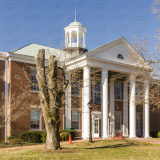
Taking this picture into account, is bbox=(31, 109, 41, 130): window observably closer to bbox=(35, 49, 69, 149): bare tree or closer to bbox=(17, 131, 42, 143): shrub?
bbox=(17, 131, 42, 143): shrub

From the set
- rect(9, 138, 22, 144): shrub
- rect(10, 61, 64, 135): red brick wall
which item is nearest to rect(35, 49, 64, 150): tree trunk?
rect(9, 138, 22, 144): shrub

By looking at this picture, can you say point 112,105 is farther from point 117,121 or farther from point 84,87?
point 84,87

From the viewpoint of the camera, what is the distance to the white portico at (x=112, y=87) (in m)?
23.4

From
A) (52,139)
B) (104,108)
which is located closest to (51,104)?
(52,139)

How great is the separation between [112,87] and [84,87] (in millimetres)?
7907

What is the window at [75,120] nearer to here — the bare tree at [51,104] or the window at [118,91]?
the window at [118,91]

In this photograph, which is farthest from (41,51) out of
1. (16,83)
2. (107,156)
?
(16,83)

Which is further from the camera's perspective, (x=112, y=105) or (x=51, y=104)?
(x=112, y=105)

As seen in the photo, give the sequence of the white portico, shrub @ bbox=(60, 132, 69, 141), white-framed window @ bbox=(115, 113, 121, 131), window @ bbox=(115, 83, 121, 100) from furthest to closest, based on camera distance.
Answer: window @ bbox=(115, 83, 121, 100) < white-framed window @ bbox=(115, 113, 121, 131) < the white portico < shrub @ bbox=(60, 132, 69, 141)

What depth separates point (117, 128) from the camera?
95.8ft

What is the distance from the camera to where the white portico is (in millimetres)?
23359

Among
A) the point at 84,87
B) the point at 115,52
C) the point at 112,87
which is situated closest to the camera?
the point at 84,87

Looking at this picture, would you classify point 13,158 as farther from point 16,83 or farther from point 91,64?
point 91,64

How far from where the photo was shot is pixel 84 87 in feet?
72.8
